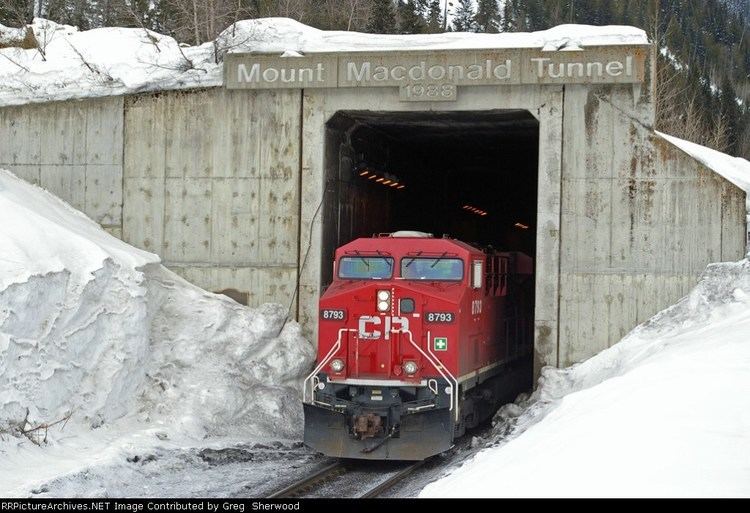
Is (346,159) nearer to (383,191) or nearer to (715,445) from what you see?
(383,191)

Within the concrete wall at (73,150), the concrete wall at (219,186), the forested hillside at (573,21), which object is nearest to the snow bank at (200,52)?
the concrete wall at (73,150)

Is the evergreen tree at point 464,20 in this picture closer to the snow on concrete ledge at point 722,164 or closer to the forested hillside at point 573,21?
the forested hillside at point 573,21

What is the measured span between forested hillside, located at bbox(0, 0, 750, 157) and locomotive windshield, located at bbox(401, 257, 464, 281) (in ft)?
38.1

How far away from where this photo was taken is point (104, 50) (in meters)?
22.4

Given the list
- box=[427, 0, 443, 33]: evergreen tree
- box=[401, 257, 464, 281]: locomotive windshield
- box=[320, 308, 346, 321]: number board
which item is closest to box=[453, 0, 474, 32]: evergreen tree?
box=[427, 0, 443, 33]: evergreen tree

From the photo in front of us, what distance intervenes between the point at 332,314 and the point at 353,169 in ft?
22.4

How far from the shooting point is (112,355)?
1633 cm

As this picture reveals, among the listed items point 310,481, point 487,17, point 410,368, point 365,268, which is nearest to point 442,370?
point 410,368

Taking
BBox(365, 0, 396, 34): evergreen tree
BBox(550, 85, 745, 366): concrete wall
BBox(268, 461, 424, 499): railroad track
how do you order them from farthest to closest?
1. BBox(365, 0, 396, 34): evergreen tree
2. BBox(550, 85, 745, 366): concrete wall
3. BBox(268, 461, 424, 499): railroad track

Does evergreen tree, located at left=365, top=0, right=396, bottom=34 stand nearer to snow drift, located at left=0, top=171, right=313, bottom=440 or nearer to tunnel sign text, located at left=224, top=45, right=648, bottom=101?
tunnel sign text, located at left=224, top=45, right=648, bottom=101

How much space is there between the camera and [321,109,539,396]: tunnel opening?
20875mm

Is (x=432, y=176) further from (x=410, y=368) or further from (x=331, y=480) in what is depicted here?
(x=331, y=480)

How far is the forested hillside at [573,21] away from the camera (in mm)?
40500

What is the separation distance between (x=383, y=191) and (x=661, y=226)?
8.90 m
